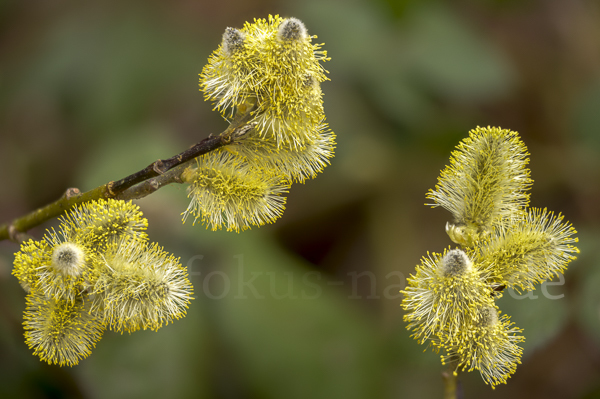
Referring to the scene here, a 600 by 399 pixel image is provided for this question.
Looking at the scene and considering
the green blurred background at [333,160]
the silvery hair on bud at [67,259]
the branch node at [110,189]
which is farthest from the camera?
the green blurred background at [333,160]

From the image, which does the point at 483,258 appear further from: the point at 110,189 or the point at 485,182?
the point at 110,189

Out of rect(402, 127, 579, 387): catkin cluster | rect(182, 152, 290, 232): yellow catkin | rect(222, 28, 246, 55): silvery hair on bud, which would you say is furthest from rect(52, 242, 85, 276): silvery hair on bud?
rect(402, 127, 579, 387): catkin cluster

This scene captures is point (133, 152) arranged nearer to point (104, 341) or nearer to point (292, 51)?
point (104, 341)

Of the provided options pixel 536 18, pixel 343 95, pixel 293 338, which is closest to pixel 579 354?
pixel 293 338

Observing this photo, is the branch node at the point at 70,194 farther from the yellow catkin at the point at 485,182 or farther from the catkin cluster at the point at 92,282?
the yellow catkin at the point at 485,182

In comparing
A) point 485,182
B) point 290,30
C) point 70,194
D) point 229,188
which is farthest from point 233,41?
point 485,182

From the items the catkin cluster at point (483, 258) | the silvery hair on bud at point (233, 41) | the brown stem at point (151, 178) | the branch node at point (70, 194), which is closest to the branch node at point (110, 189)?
the brown stem at point (151, 178)
